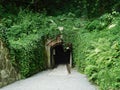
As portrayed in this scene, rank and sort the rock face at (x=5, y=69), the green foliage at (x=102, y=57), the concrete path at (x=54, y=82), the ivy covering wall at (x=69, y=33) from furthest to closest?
1. the rock face at (x=5, y=69)
2. the concrete path at (x=54, y=82)
3. the ivy covering wall at (x=69, y=33)
4. the green foliage at (x=102, y=57)

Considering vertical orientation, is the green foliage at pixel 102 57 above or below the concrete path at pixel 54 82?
above

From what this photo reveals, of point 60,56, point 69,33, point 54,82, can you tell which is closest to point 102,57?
point 54,82

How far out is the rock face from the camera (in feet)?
43.8

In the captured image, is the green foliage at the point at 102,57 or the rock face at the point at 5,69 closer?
the green foliage at the point at 102,57

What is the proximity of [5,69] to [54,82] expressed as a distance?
233 centimetres

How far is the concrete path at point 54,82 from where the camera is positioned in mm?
12664

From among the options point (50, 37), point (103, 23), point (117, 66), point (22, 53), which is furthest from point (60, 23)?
point (117, 66)

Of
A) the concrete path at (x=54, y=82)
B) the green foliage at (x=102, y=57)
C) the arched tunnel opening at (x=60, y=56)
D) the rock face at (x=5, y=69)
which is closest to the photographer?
the green foliage at (x=102, y=57)

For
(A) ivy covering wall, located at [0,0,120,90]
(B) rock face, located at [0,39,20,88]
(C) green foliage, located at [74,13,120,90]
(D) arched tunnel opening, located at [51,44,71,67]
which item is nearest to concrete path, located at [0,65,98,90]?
(B) rock face, located at [0,39,20,88]

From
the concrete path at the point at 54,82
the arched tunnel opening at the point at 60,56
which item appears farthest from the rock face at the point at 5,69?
the arched tunnel opening at the point at 60,56

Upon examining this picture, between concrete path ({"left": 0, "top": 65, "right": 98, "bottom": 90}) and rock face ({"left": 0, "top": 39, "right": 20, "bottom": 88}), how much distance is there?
322 mm

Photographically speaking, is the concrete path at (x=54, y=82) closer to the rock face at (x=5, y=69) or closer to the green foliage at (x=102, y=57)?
the rock face at (x=5, y=69)

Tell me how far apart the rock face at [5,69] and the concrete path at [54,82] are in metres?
0.32

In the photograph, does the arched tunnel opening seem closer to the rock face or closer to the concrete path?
the concrete path
